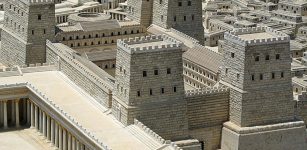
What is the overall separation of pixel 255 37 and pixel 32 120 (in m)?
31.6

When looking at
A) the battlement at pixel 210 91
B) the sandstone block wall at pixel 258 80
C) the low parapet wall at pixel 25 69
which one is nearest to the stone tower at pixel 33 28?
the low parapet wall at pixel 25 69

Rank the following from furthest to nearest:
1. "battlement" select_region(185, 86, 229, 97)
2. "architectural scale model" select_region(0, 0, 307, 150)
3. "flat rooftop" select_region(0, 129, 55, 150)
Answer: "flat rooftop" select_region(0, 129, 55, 150) → "battlement" select_region(185, 86, 229, 97) → "architectural scale model" select_region(0, 0, 307, 150)

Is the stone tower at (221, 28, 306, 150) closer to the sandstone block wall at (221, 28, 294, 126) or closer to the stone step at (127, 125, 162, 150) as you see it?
the sandstone block wall at (221, 28, 294, 126)

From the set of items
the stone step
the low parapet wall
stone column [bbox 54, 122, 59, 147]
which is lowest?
stone column [bbox 54, 122, 59, 147]

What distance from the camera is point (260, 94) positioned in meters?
97.8

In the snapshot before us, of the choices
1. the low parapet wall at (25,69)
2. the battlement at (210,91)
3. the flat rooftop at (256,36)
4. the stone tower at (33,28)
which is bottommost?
the low parapet wall at (25,69)

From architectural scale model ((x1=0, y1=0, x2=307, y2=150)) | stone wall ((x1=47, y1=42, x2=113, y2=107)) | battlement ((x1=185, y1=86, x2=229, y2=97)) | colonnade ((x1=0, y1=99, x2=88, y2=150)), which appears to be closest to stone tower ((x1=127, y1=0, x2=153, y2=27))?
architectural scale model ((x1=0, y1=0, x2=307, y2=150))

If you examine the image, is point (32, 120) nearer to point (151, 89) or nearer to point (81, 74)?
point (81, 74)

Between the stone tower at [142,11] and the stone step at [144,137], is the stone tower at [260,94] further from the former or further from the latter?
the stone tower at [142,11]

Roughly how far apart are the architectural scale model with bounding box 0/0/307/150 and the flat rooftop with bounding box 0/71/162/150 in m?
0.13

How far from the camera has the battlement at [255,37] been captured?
96.6 metres

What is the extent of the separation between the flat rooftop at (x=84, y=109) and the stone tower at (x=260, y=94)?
12.9 m

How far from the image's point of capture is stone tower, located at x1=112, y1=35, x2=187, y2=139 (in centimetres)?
9388

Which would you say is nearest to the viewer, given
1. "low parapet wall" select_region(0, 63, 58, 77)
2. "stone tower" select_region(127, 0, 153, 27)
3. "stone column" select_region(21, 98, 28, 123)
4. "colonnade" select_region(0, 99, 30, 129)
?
"colonnade" select_region(0, 99, 30, 129)
